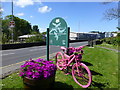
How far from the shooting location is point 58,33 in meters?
5.22

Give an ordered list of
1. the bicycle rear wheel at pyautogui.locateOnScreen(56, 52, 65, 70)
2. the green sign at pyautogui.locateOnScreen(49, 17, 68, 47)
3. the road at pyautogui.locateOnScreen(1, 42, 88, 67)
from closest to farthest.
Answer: the bicycle rear wheel at pyautogui.locateOnScreen(56, 52, 65, 70), the green sign at pyautogui.locateOnScreen(49, 17, 68, 47), the road at pyautogui.locateOnScreen(1, 42, 88, 67)

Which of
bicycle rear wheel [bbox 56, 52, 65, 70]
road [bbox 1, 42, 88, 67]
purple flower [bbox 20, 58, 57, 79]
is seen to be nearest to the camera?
purple flower [bbox 20, 58, 57, 79]

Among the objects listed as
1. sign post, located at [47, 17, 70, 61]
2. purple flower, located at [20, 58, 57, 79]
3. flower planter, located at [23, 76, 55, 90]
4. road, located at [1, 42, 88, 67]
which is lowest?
road, located at [1, 42, 88, 67]

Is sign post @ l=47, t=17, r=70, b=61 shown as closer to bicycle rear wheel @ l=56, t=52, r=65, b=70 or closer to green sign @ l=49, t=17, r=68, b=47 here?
green sign @ l=49, t=17, r=68, b=47

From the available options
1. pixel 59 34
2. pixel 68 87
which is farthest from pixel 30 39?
pixel 68 87

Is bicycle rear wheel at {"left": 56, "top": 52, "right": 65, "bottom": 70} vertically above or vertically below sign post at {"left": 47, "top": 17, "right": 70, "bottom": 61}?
below

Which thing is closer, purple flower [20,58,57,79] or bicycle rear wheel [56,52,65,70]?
purple flower [20,58,57,79]

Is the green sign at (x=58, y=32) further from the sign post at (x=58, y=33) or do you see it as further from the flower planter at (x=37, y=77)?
the flower planter at (x=37, y=77)

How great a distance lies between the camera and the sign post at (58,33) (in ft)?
16.0

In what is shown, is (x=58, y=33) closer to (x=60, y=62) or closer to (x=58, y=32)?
(x=58, y=32)

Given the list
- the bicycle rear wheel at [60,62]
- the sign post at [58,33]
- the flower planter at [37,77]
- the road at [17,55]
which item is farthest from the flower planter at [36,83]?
the road at [17,55]

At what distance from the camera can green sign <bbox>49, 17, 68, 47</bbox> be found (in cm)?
492

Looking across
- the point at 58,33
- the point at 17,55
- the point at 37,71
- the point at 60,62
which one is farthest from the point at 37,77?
the point at 17,55

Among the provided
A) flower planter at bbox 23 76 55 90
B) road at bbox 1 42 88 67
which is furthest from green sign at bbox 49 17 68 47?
road at bbox 1 42 88 67
